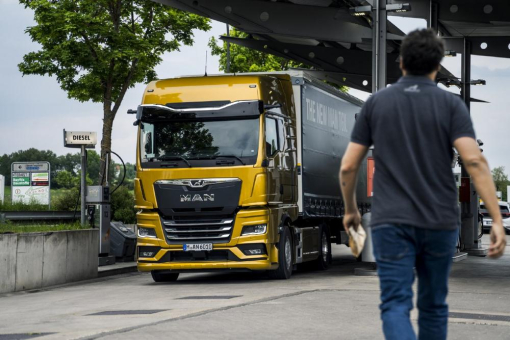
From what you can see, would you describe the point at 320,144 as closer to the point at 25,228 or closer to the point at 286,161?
the point at 286,161

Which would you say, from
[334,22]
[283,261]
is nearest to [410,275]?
[283,261]

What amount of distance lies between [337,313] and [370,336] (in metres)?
1.80

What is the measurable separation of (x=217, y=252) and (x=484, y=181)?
11.0 m

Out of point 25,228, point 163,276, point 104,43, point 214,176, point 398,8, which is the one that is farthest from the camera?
point 104,43

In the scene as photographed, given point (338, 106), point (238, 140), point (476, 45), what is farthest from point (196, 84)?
point (476, 45)

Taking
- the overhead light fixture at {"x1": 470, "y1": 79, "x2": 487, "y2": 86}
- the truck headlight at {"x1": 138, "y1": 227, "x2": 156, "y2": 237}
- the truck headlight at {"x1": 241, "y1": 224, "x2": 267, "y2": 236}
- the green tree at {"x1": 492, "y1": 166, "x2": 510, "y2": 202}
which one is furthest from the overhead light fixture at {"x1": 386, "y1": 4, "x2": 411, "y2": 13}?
the green tree at {"x1": 492, "y1": 166, "x2": 510, "y2": 202}

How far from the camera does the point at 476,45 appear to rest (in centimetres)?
2916

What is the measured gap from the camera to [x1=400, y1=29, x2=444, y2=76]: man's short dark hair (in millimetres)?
5234

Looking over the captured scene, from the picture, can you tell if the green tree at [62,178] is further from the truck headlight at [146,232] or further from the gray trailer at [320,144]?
the truck headlight at [146,232]

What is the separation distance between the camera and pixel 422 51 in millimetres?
5250

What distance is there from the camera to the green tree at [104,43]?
30391mm

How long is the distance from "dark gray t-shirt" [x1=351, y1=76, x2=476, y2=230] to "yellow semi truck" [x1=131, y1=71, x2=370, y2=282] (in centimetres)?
1047

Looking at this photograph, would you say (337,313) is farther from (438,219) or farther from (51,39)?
(51,39)

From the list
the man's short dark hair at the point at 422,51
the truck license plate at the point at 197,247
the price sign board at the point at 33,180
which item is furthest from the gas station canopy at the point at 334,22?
the man's short dark hair at the point at 422,51
